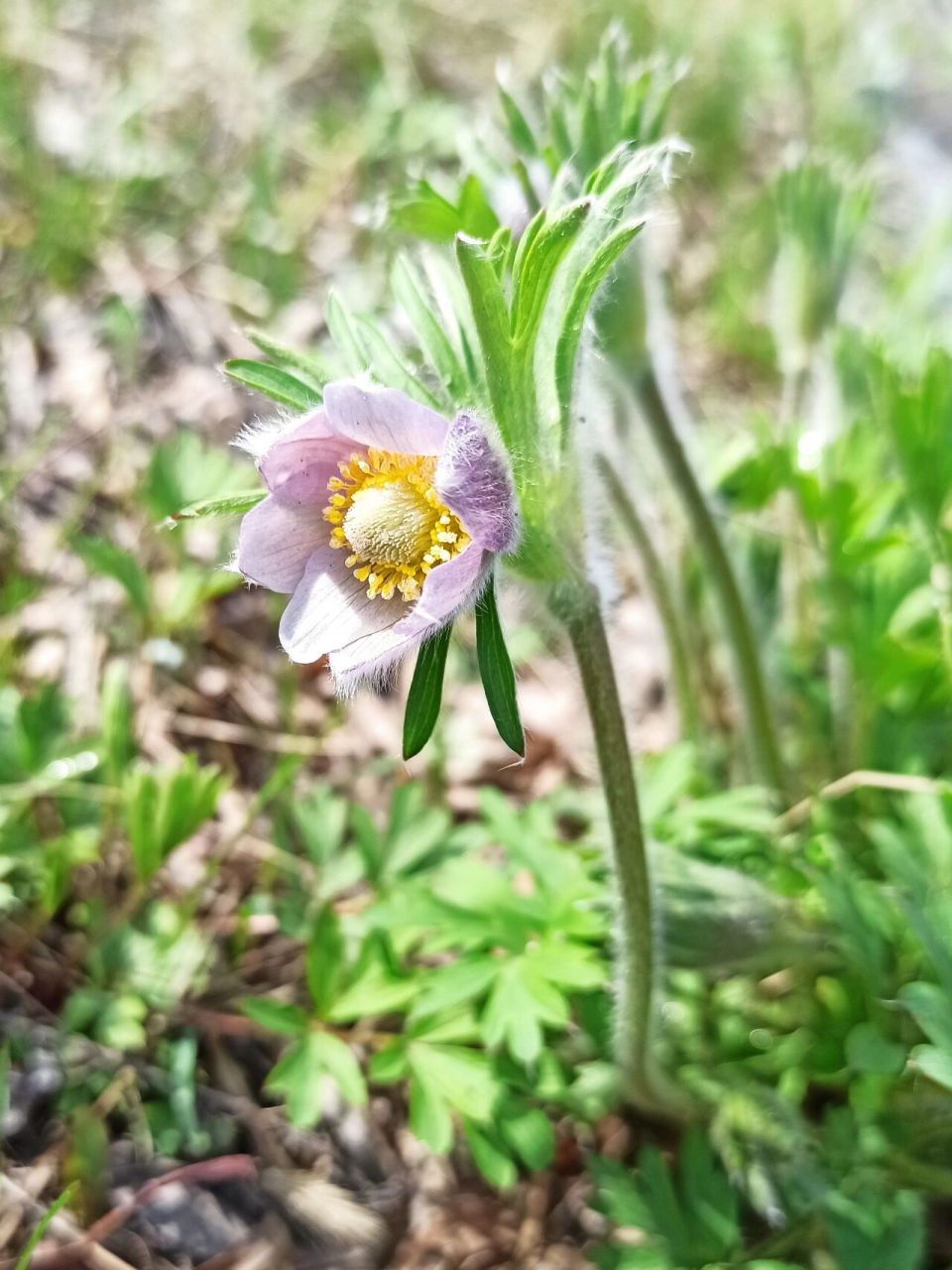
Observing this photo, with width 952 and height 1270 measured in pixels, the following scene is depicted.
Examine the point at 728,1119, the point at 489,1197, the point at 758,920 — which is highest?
the point at 758,920

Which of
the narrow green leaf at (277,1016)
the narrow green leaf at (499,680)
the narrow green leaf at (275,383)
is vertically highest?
the narrow green leaf at (275,383)

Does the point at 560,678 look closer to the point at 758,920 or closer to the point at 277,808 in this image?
the point at 277,808

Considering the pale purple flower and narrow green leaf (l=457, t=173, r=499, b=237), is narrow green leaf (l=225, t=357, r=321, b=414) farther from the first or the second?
narrow green leaf (l=457, t=173, r=499, b=237)

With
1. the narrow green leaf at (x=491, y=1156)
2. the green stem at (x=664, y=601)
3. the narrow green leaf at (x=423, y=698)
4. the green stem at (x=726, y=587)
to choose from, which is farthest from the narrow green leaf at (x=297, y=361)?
the narrow green leaf at (x=491, y=1156)

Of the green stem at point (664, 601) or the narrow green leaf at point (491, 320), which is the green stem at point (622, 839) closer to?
the narrow green leaf at point (491, 320)

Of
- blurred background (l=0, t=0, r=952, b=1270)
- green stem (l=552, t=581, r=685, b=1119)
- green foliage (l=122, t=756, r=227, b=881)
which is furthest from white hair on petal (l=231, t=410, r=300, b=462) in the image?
green foliage (l=122, t=756, r=227, b=881)

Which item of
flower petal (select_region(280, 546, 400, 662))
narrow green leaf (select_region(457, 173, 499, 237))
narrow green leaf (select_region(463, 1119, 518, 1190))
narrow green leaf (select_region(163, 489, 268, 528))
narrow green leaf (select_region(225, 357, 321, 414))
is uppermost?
narrow green leaf (select_region(457, 173, 499, 237))

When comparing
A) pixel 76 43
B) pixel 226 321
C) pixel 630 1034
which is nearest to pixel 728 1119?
pixel 630 1034
